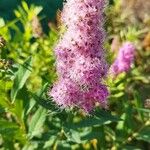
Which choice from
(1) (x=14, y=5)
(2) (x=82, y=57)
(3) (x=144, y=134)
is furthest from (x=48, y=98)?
(1) (x=14, y=5)

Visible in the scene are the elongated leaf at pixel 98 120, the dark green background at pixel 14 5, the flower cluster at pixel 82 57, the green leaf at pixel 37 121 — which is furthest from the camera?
the dark green background at pixel 14 5

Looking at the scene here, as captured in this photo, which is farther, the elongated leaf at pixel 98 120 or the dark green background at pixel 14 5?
the dark green background at pixel 14 5

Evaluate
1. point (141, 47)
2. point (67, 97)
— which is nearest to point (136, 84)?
point (141, 47)

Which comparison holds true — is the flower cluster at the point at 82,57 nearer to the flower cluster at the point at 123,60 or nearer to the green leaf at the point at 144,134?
the green leaf at the point at 144,134

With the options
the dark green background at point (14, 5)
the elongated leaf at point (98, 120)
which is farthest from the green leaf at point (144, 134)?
the dark green background at point (14, 5)

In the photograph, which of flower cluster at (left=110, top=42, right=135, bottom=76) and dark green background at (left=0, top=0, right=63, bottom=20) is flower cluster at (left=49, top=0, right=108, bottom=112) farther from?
dark green background at (left=0, top=0, right=63, bottom=20)

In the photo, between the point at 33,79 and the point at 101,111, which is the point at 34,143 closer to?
the point at 101,111

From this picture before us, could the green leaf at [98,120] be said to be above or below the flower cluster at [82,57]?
below

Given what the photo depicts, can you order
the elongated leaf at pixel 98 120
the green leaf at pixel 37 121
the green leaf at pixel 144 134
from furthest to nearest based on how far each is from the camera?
the green leaf at pixel 144 134, the green leaf at pixel 37 121, the elongated leaf at pixel 98 120

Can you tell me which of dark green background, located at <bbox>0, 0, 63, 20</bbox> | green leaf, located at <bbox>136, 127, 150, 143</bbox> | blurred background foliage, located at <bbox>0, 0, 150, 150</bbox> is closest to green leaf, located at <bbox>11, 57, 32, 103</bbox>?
blurred background foliage, located at <bbox>0, 0, 150, 150</bbox>
